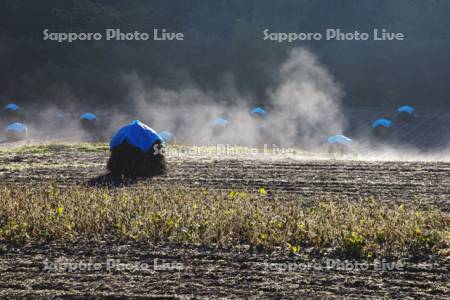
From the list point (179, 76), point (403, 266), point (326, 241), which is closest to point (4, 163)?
point (326, 241)

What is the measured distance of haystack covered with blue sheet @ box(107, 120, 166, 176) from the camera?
19.0 metres

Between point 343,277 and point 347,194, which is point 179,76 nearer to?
point 347,194

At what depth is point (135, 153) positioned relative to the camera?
19.0 m

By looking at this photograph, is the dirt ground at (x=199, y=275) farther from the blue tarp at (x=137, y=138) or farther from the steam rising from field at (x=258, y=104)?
the steam rising from field at (x=258, y=104)

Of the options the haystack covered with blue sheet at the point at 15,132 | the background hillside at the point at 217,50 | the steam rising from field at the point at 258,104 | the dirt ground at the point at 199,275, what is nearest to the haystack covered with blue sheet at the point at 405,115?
the steam rising from field at the point at 258,104

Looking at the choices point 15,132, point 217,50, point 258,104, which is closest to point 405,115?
point 258,104

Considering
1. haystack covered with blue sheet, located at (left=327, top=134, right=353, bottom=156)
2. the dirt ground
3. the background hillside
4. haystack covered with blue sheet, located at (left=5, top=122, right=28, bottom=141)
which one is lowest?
the dirt ground

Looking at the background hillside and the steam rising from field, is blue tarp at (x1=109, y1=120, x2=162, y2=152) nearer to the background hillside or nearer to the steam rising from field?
the steam rising from field

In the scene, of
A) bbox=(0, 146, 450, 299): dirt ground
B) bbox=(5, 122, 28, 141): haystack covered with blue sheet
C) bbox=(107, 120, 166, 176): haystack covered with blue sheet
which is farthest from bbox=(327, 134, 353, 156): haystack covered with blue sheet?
bbox=(5, 122, 28, 141): haystack covered with blue sheet

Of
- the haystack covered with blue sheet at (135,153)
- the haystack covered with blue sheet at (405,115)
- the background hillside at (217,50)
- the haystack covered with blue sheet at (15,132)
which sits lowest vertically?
the haystack covered with blue sheet at (135,153)

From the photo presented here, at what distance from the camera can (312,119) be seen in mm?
42688

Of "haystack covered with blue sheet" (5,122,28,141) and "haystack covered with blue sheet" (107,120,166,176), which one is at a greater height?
"haystack covered with blue sheet" (5,122,28,141)

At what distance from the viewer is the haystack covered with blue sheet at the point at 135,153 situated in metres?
19.0

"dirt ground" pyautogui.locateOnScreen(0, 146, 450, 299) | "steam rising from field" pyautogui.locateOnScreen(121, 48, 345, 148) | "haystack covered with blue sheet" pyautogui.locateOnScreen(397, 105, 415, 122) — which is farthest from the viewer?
"haystack covered with blue sheet" pyautogui.locateOnScreen(397, 105, 415, 122)
